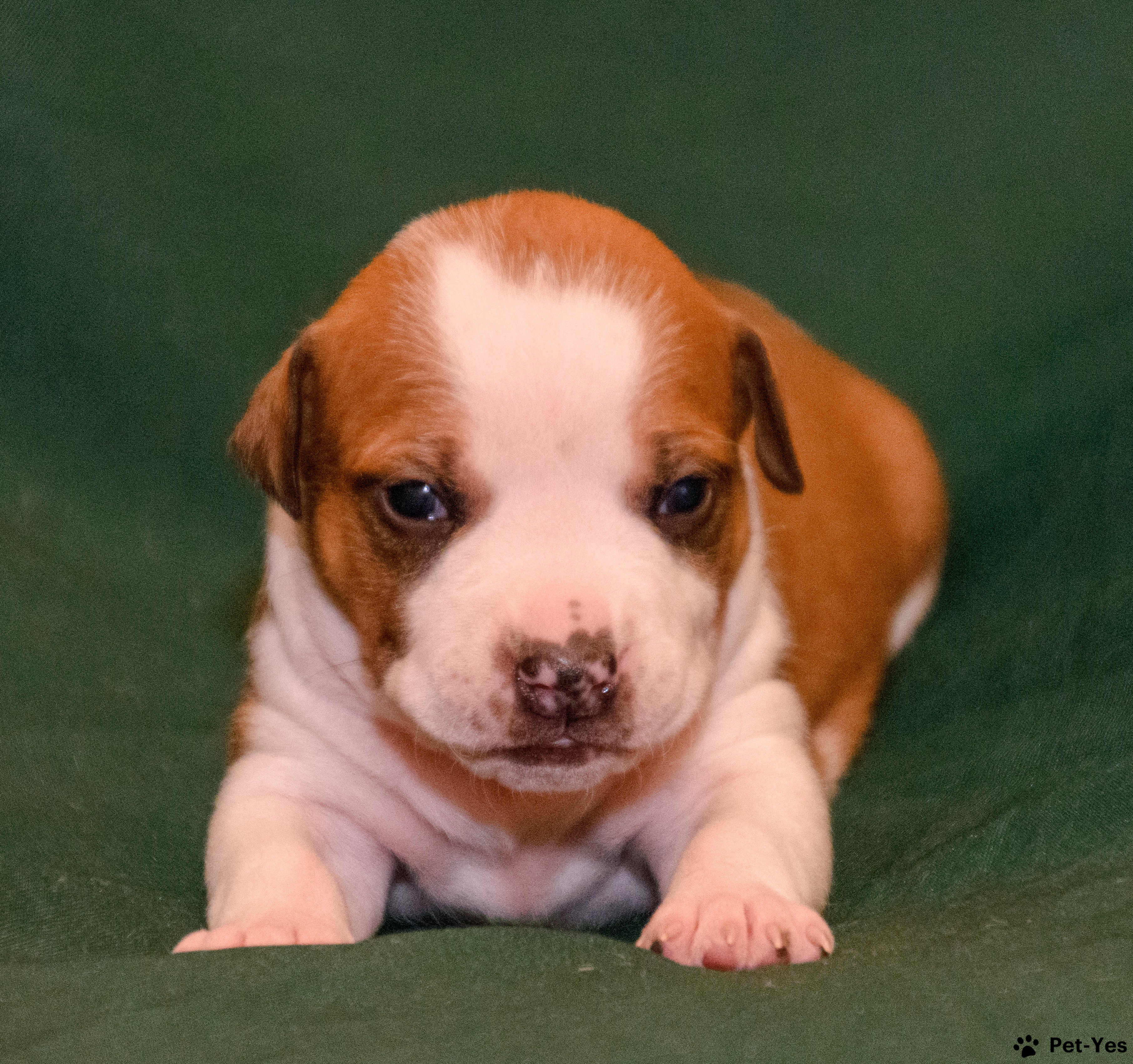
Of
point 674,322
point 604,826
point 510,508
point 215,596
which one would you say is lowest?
point 215,596

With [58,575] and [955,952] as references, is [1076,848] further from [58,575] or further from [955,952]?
[58,575]

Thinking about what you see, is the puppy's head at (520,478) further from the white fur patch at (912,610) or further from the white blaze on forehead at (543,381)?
the white fur patch at (912,610)

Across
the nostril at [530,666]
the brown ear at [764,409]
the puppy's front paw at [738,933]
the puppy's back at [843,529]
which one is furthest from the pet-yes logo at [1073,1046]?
the puppy's back at [843,529]

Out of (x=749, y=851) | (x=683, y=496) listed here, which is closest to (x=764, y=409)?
(x=683, y=496)

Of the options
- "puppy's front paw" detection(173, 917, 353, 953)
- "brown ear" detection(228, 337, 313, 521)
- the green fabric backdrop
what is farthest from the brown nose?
"brown ear" detection(228, 337, 313, 521)

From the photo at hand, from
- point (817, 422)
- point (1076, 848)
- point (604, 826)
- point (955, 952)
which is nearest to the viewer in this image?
point (955, 952)

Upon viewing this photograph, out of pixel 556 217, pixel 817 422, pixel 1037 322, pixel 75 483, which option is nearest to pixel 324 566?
pixel 556 217

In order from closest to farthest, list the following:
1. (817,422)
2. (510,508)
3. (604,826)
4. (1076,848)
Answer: (510,508)
(1076,848)
(604,826)
(817,422)
